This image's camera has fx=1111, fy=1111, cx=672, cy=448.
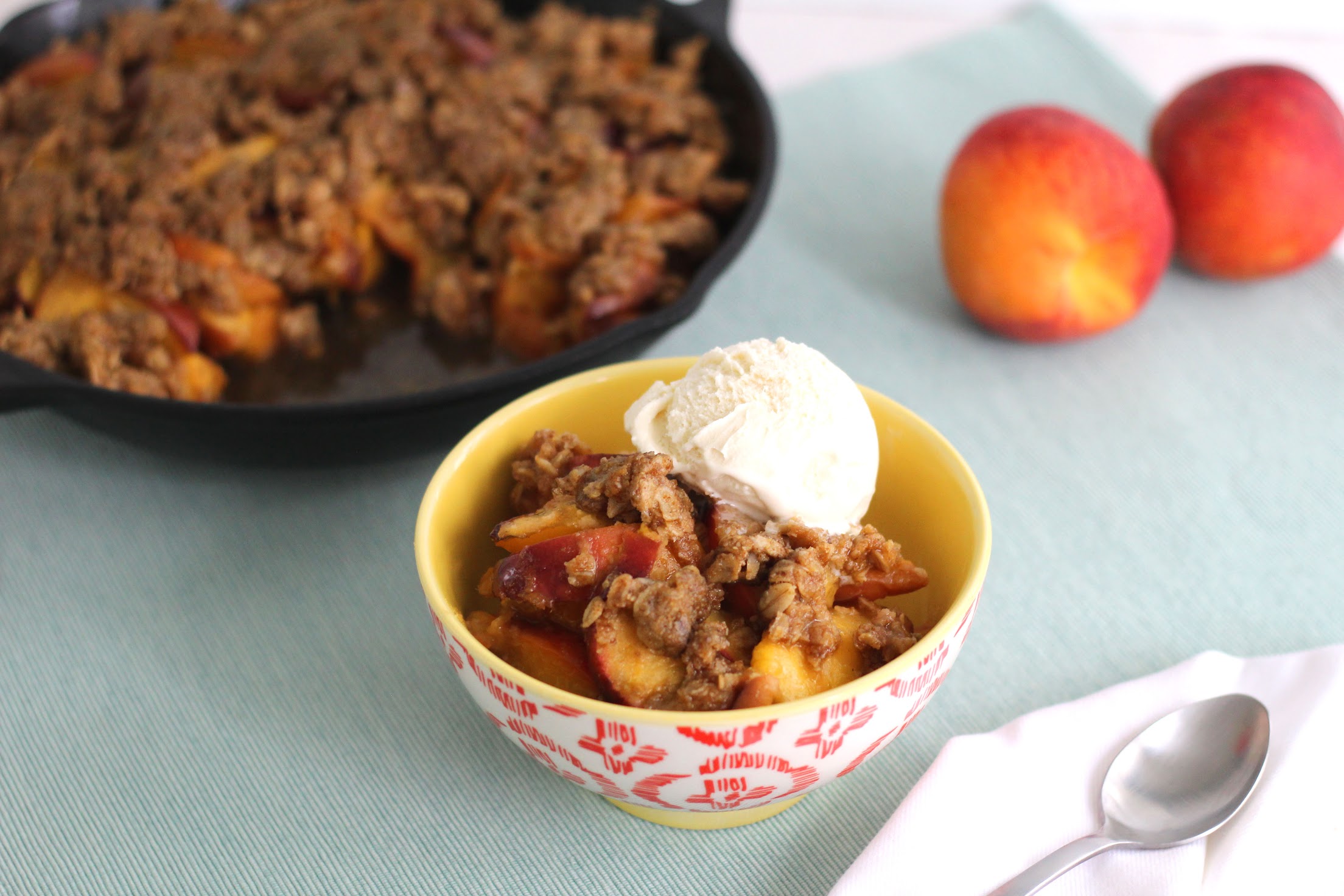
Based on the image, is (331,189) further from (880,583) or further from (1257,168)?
(1257,168)

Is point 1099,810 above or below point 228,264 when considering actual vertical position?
below

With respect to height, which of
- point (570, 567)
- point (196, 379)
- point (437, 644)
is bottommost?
point (437, 644)

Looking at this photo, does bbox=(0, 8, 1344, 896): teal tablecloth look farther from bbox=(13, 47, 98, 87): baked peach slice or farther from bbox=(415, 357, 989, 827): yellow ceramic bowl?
bbox=(13, 47, 98, 87): baked peach slice

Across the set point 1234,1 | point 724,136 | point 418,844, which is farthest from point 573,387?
point 1234,1

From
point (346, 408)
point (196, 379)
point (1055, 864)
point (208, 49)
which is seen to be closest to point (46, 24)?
point (208, 49)

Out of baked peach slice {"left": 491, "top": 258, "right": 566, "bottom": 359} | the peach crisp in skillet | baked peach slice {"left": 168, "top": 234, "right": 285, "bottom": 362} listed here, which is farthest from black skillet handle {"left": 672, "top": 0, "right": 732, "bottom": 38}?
baked peach slice {"left": 168, "top": 234, "right": 285, "bottom": 362}

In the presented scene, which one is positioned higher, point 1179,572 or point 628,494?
point 628,494

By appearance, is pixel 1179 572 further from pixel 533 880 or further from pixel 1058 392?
pixel 533 880

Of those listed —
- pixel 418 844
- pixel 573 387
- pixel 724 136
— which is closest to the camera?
pixel 418 844
